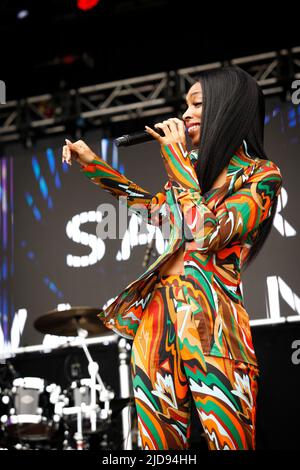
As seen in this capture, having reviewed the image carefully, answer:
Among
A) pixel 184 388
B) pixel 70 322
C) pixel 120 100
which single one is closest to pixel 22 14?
pixel 120 100

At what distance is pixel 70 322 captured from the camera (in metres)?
Result: 4.98

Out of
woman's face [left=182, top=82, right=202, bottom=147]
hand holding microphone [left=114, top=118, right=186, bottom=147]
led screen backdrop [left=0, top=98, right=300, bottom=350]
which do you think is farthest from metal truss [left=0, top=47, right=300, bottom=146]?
hand holding microphone [left=114, top=118, right=186, bottom=147]

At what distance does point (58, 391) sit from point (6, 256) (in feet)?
4.30

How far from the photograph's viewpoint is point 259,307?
5238 mm

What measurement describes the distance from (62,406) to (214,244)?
11.7 ft

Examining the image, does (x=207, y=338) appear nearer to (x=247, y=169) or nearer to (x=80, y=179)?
(x=247, y=169)

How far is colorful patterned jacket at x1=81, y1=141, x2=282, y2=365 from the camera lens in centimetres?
176

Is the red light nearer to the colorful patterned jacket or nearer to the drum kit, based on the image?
the drum kit

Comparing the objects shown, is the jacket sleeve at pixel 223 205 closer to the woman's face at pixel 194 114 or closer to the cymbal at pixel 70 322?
the woman's face at pixel 194 114

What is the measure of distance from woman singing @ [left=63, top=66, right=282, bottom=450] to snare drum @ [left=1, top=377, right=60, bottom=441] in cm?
335

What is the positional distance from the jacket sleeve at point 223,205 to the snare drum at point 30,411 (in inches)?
141

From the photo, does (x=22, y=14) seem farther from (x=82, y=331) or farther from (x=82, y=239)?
(x=82, y=331)

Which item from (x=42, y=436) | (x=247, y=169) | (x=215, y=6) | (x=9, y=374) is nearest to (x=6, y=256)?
(x=9, y=374)

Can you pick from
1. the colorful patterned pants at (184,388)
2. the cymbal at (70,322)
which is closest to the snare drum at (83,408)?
the cymbal at (70,322)
